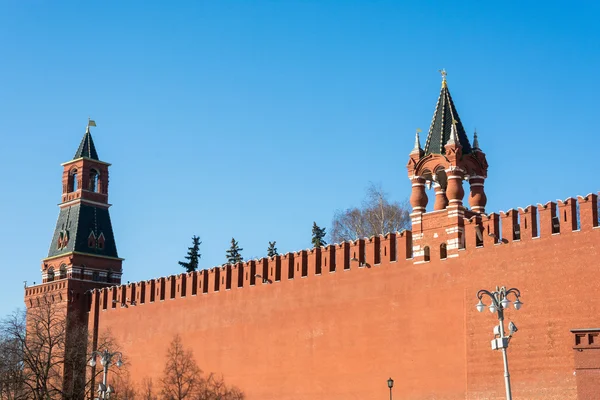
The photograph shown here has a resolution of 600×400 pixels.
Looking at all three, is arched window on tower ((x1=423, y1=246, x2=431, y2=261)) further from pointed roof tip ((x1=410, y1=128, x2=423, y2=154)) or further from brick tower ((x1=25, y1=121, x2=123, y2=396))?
brick tower ((x1=25, y1=121, x2=123, y2=396))

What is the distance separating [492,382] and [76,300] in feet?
73.1

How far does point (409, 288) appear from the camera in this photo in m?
27.9

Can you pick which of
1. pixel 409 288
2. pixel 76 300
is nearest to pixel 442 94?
pixel 409 288

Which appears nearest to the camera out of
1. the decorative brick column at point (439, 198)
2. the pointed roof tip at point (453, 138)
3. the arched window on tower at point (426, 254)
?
the arched window on tower at point (426, 254)

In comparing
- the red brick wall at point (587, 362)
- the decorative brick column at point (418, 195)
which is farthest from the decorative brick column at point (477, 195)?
the red brick wall at point (587, 362)

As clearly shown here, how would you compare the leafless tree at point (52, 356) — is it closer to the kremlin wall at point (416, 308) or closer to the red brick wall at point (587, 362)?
the kremlin wall at point (416, 308)

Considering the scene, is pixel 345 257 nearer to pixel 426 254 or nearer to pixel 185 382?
pixel 426 254

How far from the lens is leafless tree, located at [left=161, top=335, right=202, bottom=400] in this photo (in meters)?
34.8

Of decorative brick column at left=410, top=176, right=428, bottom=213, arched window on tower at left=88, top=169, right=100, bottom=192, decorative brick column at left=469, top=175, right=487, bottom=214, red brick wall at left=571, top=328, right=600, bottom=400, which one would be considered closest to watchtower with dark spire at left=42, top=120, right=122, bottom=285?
arched window on tower at left=88, top=169, right=100, bottom=192

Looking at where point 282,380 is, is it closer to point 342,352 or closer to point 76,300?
point 342,352

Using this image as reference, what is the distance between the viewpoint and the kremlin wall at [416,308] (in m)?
24.0

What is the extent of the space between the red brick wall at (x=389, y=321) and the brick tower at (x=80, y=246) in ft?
18.6

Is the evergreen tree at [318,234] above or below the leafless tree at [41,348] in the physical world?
above

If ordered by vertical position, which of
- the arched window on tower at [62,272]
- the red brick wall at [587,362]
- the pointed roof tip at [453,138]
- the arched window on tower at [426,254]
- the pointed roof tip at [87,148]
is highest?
the pointed roof tip at [87,148]
